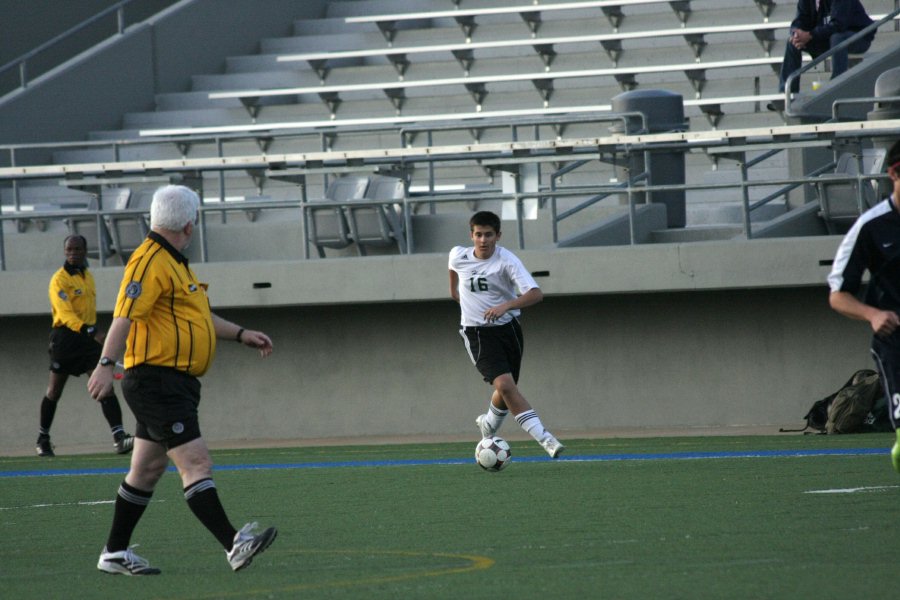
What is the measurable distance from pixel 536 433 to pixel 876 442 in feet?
10.9

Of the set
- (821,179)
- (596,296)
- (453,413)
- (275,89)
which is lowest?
(453,413)

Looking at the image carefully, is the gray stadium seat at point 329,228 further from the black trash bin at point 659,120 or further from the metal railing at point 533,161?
the black trash bin at point 659,120

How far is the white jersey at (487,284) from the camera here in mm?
11508

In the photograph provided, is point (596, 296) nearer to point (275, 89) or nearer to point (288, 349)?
point (288, 349)

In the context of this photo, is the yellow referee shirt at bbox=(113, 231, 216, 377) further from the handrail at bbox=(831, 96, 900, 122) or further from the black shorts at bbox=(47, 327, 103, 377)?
the handrail at bbox=(831, 96, 900, 122)

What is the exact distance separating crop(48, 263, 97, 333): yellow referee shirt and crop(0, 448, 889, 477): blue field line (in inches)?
74.0

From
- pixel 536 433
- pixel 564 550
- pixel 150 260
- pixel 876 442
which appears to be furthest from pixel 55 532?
pixel 876 442

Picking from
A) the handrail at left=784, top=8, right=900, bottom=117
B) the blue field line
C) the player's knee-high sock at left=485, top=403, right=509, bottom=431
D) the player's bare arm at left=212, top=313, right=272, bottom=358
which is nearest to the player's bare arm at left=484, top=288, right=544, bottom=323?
the player's knee-high sock at left=485, top=403, right=509, bottom=431

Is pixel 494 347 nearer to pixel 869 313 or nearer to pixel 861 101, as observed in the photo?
pixel 869 313

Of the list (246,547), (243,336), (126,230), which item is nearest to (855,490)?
(243,336)

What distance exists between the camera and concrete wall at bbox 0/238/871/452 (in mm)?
16266

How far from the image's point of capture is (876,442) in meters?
12.9

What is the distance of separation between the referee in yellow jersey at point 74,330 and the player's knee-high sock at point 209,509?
337 inches

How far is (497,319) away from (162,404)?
503cm
